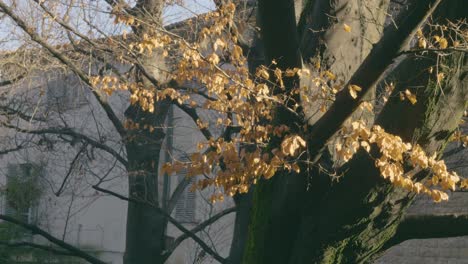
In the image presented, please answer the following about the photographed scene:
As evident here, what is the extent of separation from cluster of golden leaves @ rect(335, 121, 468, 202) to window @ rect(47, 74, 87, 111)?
829 cm

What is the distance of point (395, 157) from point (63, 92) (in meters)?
10.7

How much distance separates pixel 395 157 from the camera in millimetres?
6020

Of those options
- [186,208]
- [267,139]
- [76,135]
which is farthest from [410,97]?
[186,208]

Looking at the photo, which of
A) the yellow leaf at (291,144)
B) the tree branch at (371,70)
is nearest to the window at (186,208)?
the tree branch at (371,70)

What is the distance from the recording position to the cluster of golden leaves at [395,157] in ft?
19.7

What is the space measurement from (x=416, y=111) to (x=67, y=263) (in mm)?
15764

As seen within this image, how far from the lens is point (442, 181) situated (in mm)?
Answer: 6230

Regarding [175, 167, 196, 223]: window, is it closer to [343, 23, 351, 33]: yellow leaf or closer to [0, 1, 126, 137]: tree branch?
[0, 1, 126, 137]: tree branch

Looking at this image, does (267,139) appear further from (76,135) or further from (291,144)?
(76,135)

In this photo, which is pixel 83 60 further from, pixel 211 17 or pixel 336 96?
pixel 336 96

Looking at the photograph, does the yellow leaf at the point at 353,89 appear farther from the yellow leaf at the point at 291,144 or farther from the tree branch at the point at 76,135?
the tree branch at the point at 76,135

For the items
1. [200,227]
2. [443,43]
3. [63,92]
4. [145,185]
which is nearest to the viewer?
[443,43]

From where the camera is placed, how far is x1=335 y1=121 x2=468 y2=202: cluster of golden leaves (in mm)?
6016

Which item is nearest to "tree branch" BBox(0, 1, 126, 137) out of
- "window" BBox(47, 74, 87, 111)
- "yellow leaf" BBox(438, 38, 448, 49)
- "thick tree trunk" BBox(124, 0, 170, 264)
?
"thick tree trunk" BBox(124, 0, 170, 264)
